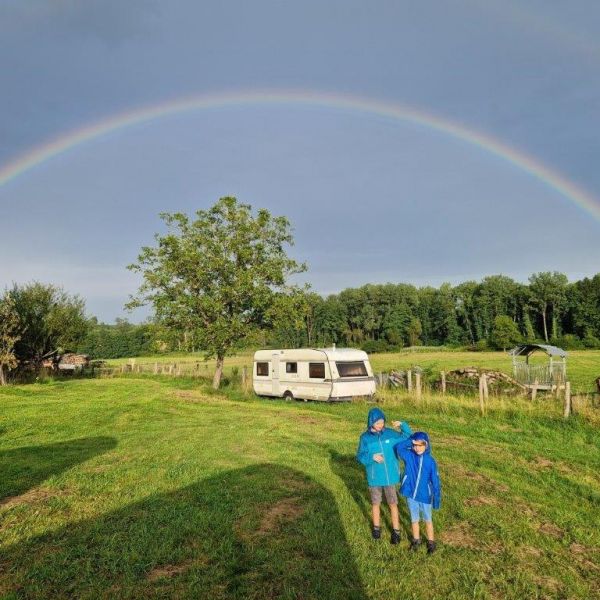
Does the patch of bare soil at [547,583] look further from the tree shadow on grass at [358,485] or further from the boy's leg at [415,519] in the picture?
the tree shadow on grass at [358,485]

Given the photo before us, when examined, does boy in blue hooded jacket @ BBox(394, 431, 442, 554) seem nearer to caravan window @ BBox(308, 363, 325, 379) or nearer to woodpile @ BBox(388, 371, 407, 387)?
caravan window @ BBox(308, 363, 325, 379)

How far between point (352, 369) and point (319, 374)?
1580 millimetres

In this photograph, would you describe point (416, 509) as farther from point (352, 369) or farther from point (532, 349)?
point (532, 349)

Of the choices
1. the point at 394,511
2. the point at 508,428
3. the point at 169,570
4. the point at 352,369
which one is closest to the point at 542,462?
the point at 508,428

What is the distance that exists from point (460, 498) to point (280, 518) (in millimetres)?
3215

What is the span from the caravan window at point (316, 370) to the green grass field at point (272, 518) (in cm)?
743

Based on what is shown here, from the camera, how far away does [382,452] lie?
5.95 m

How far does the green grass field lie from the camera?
15.9ft

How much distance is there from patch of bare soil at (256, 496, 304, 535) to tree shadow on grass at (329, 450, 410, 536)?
3.39 feet

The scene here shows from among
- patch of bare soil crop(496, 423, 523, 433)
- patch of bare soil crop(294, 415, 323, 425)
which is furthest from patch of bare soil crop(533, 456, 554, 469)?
patch of bare soil crop(294, 415, 323, 425)

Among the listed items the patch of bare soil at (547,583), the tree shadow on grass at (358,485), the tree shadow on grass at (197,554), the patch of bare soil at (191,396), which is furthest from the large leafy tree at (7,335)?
the patch of bare soil at (547,583)

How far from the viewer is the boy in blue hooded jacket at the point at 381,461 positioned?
19.4 ft

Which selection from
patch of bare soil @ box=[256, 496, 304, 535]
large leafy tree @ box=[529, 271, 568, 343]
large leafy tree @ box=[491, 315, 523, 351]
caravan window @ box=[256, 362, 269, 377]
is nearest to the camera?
patch of bare soil @ box=[256, 496, 304, 535]

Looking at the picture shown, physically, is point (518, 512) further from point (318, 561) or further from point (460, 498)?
point (318, 561)
